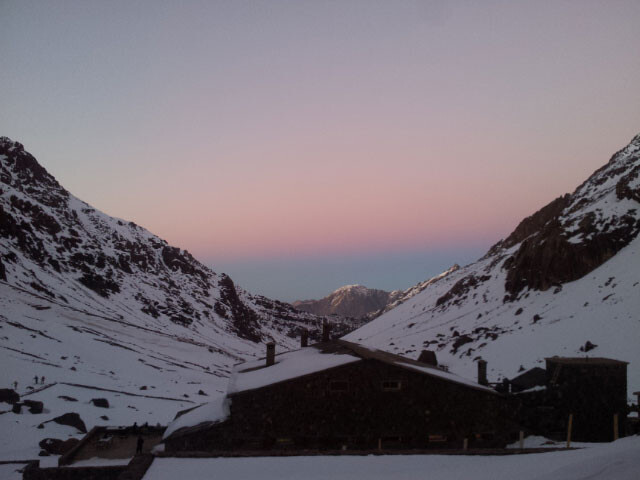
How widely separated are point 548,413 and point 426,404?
11562 millimetres

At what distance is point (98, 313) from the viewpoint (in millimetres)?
101438

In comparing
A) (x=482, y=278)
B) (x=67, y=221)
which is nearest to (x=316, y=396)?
(x=482, y=278)

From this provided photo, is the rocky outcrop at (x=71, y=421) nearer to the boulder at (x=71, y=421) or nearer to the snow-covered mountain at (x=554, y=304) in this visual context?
the boulder at (x=71, y=421)

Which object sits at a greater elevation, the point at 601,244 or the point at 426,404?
the point at 601,244

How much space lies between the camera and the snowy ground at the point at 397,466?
432 inches

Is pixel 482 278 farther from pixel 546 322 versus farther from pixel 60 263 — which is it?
pixel 60 263

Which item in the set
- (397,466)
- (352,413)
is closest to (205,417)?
(352,413)

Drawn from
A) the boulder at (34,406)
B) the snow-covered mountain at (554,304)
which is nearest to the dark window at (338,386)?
the snow-covered mountain at (554,304)

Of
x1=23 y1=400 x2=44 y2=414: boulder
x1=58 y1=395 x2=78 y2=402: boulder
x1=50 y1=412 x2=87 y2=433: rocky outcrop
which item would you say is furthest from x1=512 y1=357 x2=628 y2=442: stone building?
x1=58 y1=395 x2=78 y2=402: boulder

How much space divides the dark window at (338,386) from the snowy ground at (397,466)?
1095 cm

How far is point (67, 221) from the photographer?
157m

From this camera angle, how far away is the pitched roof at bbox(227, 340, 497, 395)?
2473 centimetres

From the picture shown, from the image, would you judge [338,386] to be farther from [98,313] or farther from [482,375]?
[98,313]

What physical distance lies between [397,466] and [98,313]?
10198 centimetres
